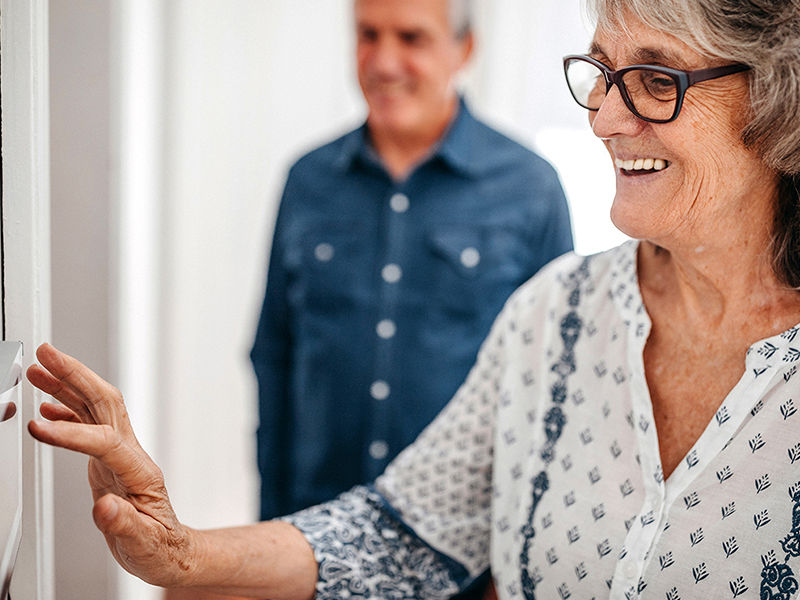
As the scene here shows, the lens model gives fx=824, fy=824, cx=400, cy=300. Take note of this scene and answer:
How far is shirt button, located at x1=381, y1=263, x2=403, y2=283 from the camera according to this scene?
196cm

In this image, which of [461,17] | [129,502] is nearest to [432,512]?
[129,502]

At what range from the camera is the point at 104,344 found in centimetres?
132

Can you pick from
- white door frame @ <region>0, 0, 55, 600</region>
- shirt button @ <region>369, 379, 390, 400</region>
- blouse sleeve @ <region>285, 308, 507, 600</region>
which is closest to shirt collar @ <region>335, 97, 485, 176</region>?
shirt button @ <region>369, 379, 390, 400</region>

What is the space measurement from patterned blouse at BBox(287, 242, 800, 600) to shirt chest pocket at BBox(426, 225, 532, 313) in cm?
63

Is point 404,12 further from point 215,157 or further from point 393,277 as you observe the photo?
point 215,157

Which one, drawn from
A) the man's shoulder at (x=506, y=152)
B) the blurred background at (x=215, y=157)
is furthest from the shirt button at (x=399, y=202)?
the blurred background at (x=215, y=157)

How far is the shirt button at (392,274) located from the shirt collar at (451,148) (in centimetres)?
26

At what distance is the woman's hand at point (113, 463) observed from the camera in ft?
2.40

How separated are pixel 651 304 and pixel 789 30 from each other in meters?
0.40

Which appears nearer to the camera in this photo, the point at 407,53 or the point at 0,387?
the point at 0,387

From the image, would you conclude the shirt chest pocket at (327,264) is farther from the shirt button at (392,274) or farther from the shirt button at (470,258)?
the shirt button at (470,258)

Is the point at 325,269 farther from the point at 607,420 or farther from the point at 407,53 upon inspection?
the point at 607,420

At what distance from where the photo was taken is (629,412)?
3.60ft

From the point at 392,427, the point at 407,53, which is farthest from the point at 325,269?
the point at 407,53
